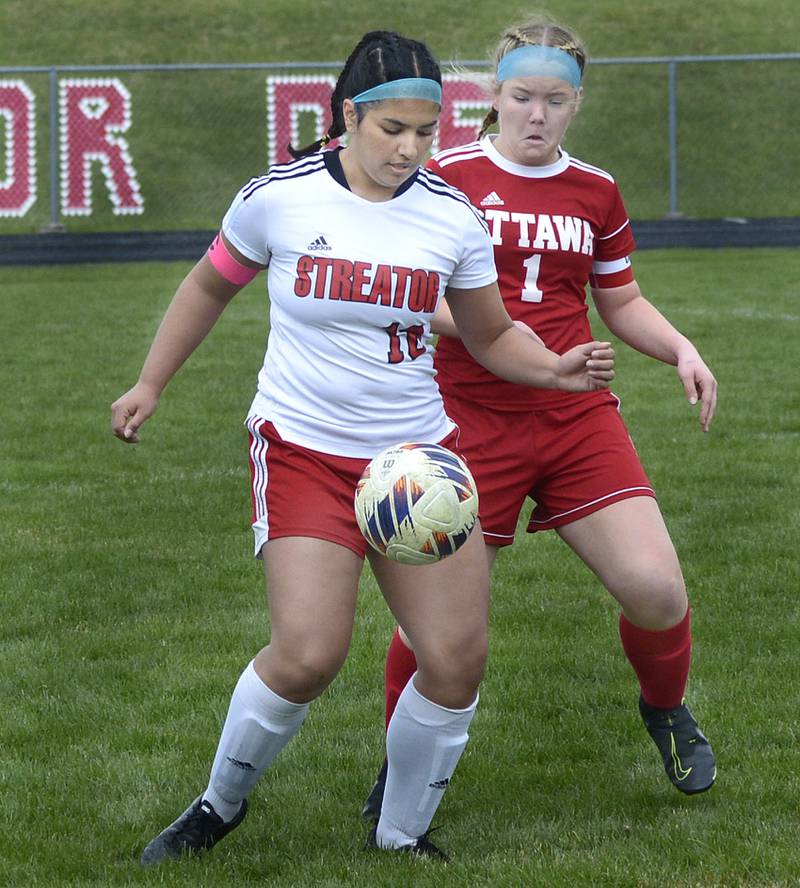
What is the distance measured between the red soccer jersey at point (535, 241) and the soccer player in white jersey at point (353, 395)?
539 mm

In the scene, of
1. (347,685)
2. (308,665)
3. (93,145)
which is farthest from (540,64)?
(93,145)

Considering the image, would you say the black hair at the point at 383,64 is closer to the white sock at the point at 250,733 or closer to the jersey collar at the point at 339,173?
the jersey collar at the point at 339,173

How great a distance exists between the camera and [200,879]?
154 inches

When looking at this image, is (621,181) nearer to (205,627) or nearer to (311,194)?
(205,627)

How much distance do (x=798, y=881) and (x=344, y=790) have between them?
1.46m

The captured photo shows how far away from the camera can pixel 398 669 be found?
4555 millimetres

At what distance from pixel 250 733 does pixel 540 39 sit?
2223 millimetres

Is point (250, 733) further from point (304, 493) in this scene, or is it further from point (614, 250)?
point (614, 250)

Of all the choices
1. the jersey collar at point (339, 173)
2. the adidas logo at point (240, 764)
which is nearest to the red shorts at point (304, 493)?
the adidas logo at point (240, 764)

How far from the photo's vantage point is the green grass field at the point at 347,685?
4.08 m

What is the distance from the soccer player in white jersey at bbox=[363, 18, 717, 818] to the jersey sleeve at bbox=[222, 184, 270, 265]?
68 centimetres

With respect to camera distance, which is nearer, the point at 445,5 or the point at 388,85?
the point at 388,85

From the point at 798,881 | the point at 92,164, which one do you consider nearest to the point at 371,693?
the point at 798,881

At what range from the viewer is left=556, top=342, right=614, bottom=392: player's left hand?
13.1ft
